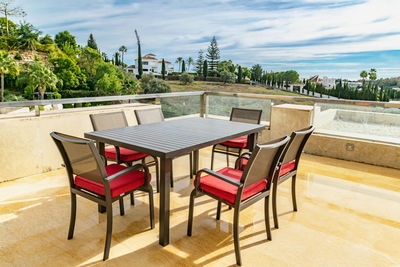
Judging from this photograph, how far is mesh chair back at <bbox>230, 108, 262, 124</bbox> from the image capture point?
3789mm

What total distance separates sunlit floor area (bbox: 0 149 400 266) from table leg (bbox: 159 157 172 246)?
10 centimetres

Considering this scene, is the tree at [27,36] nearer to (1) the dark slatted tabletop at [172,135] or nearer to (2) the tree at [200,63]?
(2) the tree at [200,63]

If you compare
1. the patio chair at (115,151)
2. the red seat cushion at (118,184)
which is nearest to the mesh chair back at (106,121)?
the patio chair at (115,151)

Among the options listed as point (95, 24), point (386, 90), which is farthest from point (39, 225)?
point (95, 24)

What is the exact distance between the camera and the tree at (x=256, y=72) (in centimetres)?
5625

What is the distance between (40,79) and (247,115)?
49.1 m

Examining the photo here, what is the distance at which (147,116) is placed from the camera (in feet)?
11.6

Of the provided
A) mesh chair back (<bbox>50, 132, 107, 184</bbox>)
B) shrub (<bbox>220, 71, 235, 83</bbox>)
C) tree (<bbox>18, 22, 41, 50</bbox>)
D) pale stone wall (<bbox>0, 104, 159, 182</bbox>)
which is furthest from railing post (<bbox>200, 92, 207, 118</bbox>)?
tree (<bbox>18, 22, 41, 50</bbox>)

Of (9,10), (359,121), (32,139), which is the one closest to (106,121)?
(32,139)

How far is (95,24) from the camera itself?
77.4 m

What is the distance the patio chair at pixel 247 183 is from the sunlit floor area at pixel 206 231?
0.82 feet

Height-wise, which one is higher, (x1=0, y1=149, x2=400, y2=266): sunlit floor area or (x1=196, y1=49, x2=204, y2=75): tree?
(x1=196, y1=49, x2=204, y2=75): tree

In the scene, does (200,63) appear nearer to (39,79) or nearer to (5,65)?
(39,79)

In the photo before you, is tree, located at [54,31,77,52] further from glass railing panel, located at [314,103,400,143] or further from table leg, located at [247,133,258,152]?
table leg, located at [247,133,258,152]
